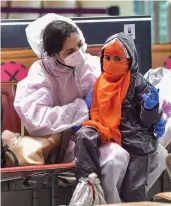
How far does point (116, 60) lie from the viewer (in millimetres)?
2016

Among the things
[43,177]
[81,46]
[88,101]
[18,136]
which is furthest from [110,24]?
[43,177]

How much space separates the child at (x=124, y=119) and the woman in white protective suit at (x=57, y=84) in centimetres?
6

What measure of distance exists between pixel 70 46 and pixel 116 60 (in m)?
0.24

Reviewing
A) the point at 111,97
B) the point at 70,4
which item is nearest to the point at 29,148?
the point at 111,97

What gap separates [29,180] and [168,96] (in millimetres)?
746

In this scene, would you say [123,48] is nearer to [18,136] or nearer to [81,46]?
[81,46]

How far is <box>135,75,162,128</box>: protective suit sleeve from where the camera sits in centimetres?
192

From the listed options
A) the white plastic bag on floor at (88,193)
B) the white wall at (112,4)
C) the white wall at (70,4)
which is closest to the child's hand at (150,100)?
the white plastic bag on floor at (88,193)

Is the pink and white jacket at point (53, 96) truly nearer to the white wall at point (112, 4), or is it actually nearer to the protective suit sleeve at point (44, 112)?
the protective suit sleeve at point (44, 112)

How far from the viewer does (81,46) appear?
2186 millimetres

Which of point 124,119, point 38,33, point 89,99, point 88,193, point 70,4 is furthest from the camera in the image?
point 70,4

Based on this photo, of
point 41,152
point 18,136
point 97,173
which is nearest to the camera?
point 97,173

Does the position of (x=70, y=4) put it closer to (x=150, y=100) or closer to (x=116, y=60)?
(x=116, y=60)

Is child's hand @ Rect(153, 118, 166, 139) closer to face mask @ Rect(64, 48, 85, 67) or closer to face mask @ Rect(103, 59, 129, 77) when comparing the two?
face mask @ Rect(103, 59, 129, 77)
